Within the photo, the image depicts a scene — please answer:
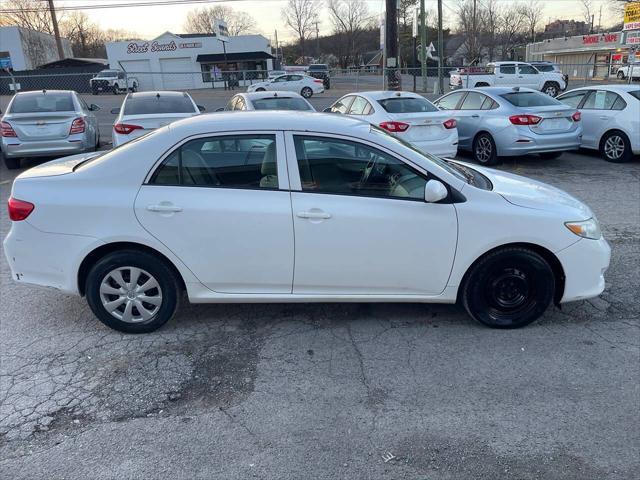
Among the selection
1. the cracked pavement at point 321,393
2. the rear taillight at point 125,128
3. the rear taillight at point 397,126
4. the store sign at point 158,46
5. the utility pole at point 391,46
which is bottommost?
the cracked pavement at point 321,393

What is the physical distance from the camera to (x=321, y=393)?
3312mm

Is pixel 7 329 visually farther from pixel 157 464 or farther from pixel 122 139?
pixel 122 139

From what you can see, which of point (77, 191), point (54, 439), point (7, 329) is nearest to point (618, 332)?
point (54, 439)

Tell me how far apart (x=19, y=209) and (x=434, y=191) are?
3.03m

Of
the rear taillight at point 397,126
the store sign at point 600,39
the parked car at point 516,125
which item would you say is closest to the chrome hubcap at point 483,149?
the parked car at point 516,125

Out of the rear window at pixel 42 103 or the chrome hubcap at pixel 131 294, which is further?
the rear window at pixel 42 103

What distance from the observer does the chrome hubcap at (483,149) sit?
10562 millimetres

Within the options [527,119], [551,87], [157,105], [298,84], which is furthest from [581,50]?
[157,105]

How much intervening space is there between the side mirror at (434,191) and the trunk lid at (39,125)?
891cm

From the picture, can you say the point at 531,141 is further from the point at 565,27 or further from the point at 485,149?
the point at 565,27

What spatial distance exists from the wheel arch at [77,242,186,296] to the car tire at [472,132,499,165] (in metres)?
8.16

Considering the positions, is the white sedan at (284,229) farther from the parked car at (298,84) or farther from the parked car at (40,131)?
the parked car at (298,84)

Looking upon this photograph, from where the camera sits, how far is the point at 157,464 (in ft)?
8.93

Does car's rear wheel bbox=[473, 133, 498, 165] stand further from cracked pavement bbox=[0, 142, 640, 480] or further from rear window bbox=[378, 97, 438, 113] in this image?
cracked pavement bbox=[0, 142, 640, 480]
